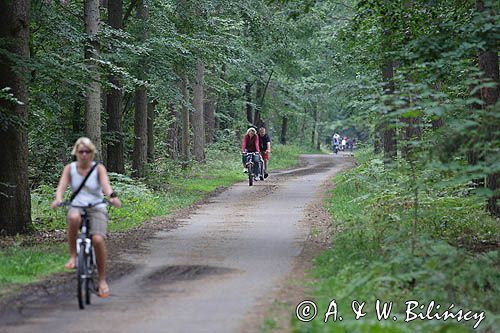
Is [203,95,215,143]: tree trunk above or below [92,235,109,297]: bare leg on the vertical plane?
above

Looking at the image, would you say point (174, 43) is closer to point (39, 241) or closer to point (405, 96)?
point (39, 241)

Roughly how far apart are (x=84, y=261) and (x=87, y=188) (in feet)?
3.11

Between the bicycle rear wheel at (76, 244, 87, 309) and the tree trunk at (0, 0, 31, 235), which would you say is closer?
the bicycle rear wheel at (76, 244, 87, 309)

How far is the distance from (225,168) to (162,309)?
28.9 m

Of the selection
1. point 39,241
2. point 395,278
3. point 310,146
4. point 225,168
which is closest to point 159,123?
point 225,168

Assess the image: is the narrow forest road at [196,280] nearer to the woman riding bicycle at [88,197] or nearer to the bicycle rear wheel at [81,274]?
the bicycle rear wheel at [81,274]

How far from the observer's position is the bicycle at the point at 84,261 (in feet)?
31.1

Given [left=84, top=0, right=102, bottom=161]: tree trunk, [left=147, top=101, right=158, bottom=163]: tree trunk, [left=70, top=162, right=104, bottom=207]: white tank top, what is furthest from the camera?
[left=147, top=101, right=158, bottom=163]: tree trunk

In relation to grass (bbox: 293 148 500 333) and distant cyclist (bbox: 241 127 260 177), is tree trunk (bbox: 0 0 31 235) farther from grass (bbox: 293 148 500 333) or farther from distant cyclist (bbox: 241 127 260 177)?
distant cyclist (bbox: 241 127 260 177)

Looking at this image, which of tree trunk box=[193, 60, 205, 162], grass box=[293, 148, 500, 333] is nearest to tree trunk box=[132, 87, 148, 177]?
tree trunk box=[193, 60, 205, 162]

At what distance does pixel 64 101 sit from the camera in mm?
24094

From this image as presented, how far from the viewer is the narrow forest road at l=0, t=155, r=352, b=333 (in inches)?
345

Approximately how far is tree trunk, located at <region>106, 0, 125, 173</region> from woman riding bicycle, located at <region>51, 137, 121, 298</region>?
13358mm

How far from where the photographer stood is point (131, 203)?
20.8 metres
